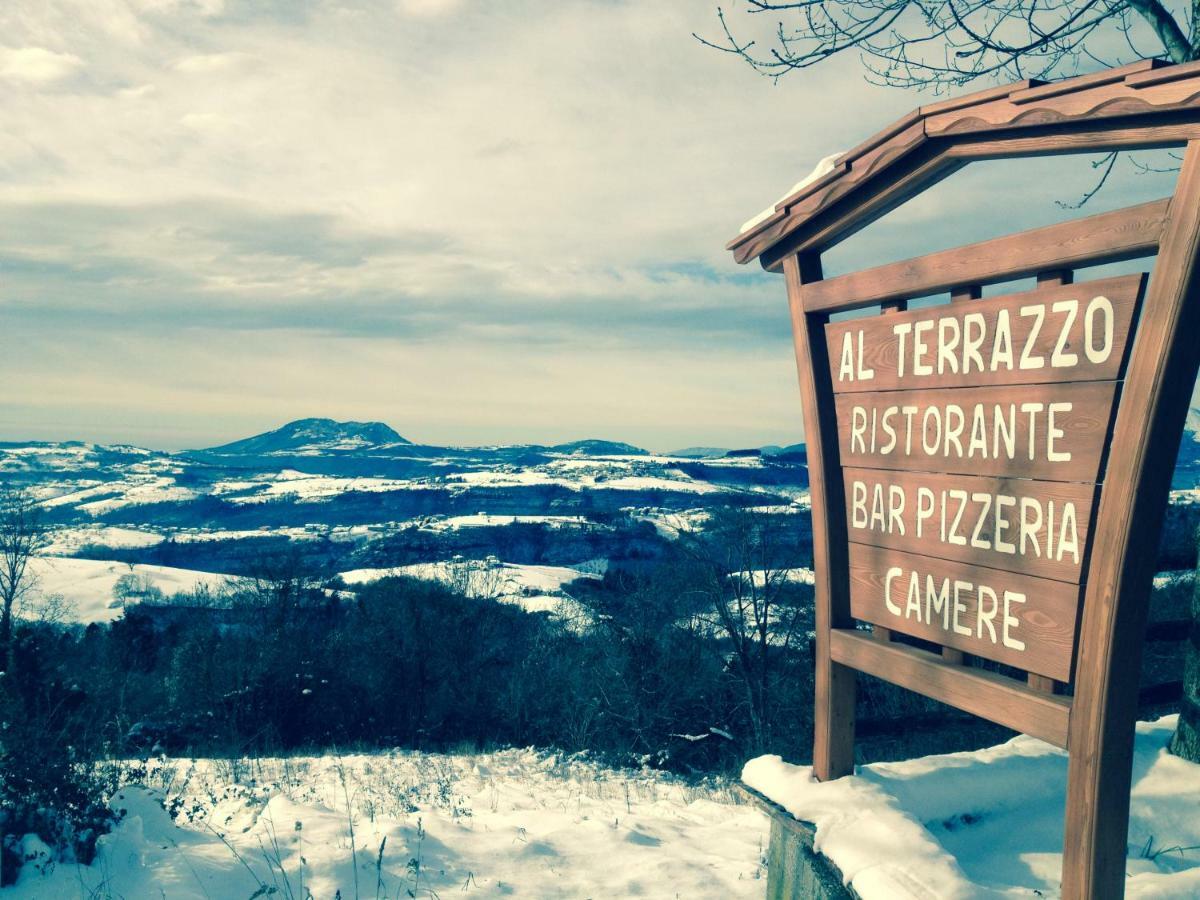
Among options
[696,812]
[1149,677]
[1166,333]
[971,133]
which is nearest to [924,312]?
[971,133]

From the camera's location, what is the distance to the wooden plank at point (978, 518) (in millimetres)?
2449

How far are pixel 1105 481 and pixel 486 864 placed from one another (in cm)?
374

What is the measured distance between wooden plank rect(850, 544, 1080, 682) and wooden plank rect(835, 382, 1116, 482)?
0.34 metres

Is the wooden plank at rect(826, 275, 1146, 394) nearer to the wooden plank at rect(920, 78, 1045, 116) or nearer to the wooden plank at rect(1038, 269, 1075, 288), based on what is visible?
the wooden plank at rect(1038, 269, 1075, 288)

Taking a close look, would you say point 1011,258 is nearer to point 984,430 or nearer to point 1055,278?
point 1055,278

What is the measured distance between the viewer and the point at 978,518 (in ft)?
9.09

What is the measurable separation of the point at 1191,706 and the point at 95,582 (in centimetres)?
9752

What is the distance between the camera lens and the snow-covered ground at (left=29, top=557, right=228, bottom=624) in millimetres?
75312

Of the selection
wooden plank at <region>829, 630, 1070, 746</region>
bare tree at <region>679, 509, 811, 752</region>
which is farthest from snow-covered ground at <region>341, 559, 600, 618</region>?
wooden plank at <region>829, 630, 1070, 746</region>

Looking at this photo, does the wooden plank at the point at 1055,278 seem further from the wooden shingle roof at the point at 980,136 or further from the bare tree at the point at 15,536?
the bare tree at the point at 15,536

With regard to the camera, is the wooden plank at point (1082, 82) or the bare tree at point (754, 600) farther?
the bare tree at point (754, 600)

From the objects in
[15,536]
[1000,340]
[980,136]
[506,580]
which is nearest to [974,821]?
[1000,340]

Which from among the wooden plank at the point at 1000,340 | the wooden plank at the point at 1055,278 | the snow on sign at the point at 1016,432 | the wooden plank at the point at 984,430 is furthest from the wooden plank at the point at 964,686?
the wooden plank at the point at 1055,278

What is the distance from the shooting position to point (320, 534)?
424 ft
